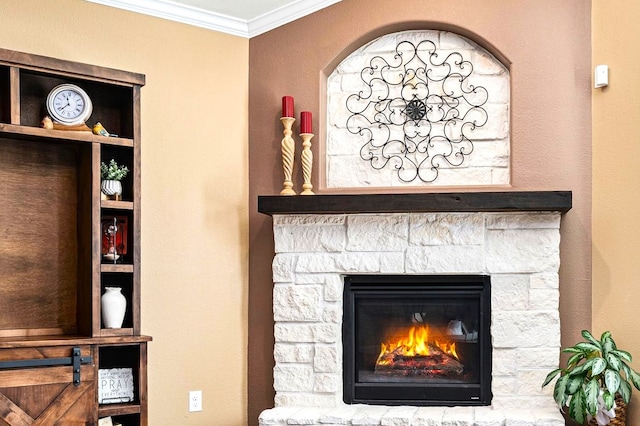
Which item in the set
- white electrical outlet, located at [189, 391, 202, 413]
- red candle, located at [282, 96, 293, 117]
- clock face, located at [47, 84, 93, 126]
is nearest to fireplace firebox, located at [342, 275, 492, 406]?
white electrical outlet, located at [189, 391, 202, 413]

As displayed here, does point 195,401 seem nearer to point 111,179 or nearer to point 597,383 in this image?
point 111,179

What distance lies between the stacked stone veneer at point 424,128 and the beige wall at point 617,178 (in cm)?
46

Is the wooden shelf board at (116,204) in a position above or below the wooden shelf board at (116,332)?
above

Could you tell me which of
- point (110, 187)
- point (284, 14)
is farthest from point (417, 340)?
point (284, 14)

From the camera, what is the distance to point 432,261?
13.8 ft

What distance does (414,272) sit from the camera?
4.24 m

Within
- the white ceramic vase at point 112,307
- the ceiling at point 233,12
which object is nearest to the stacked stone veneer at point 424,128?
the ceiling at point 233,12

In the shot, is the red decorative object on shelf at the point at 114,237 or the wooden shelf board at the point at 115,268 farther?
the red decorative object on shelf at the point at 114,237

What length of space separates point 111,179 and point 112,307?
61 cm

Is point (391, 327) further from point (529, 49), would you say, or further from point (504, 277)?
point (529, 49)

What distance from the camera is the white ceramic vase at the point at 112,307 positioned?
394 centimetres

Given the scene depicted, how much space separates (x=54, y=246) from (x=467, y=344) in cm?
209

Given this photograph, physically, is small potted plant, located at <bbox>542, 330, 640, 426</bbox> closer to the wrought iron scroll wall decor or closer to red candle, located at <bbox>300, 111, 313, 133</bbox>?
the wrought iron scroll wall decor

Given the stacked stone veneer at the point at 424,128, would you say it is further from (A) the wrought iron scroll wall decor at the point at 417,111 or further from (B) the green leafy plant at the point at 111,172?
(B) the green leafy plant at the point at 111,172
